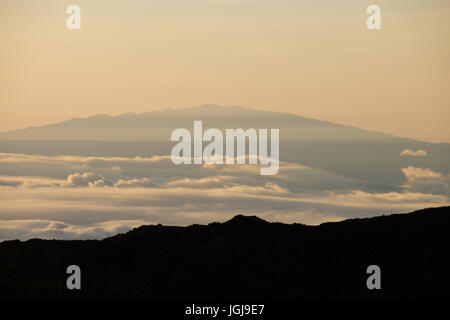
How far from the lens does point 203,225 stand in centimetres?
5981

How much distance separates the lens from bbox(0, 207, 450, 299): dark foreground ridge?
2079 inches

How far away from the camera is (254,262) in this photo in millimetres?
54531

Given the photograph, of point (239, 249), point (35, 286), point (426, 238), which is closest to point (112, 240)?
point (35, 286)

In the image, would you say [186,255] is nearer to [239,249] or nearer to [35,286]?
[239,249]

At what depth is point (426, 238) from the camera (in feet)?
186

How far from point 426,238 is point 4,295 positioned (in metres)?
32.0

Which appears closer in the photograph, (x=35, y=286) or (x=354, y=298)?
(x=354, y=298)

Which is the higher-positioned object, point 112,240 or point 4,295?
point 112,240

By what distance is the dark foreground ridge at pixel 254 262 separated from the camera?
52.8 m

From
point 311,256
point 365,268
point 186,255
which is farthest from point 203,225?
point 365,268
